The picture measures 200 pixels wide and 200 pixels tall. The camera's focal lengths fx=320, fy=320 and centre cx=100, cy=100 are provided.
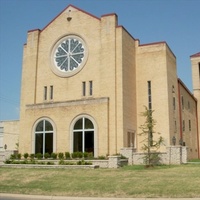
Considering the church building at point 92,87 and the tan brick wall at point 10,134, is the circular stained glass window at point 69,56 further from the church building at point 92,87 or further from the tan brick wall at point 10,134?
the tan brick wall at point 10,134

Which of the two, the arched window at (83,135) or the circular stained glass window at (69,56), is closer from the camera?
the arched window at (83,135)

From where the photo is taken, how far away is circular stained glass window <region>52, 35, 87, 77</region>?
1385 inches

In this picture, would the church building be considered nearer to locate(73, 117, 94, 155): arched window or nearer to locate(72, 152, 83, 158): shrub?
locate(73, 117, 94, 155): arched window

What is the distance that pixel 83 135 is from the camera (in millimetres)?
31953

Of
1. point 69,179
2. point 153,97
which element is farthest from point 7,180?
point 153,97

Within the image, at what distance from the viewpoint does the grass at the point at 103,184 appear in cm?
1468

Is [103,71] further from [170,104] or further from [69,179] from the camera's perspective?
[69,179]

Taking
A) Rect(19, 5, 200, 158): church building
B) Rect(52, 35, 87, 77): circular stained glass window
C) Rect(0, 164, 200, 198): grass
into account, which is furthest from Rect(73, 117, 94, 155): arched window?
Rect(0, 164, 200, 198): grass

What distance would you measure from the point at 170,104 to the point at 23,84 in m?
17.1

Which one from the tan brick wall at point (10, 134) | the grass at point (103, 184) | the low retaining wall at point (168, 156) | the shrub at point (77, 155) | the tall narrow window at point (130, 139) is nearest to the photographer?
the grass at point (103, 184)

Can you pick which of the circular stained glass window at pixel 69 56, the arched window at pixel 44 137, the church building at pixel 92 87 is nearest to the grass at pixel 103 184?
the church building at pixel 92 87

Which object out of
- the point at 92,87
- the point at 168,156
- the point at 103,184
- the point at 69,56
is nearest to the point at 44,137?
the point at 92,87

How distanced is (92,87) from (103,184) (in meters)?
17.9

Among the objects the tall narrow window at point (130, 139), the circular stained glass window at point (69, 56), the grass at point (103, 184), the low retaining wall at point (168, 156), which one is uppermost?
the circular stained glass window at point (69, 56)
